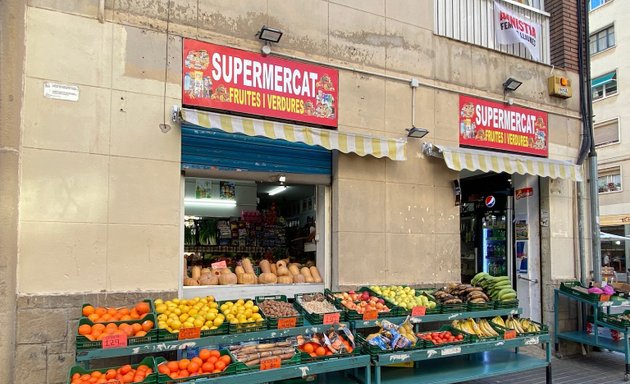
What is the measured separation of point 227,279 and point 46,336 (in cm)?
218

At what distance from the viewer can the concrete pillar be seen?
14.8 ft

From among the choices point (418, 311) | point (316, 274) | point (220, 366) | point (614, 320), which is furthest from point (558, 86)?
point (220, 366)

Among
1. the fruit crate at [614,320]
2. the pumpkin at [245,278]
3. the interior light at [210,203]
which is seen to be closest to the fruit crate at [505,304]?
the fruit crate at [614,320]

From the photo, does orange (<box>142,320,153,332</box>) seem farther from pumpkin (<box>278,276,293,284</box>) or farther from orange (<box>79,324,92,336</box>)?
pumpkin (<box>278,276,293,284</box>)

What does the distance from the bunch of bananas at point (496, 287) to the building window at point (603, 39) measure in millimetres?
27006

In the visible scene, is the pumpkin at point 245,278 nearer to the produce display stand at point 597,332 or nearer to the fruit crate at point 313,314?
the fruit crate at point 313,314

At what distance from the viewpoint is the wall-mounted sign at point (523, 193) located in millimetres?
8656

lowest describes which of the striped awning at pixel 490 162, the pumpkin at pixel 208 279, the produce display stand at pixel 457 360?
the produce display stand at pixel 457 360

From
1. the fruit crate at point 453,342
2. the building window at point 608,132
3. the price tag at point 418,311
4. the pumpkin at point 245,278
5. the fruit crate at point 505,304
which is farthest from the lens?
the building window at point 608,132

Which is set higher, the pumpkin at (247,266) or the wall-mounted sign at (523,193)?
the wall-mounted sign at (523,193)

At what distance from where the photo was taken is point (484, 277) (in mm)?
7320

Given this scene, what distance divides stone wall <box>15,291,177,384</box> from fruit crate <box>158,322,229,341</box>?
1119 millimetres

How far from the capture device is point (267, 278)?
6.42 metres

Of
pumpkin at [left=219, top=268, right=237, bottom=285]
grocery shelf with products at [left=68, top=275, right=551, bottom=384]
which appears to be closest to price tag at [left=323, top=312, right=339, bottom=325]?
grocery shelf with products at [left=68, top=275, right=551, bottom=384]
